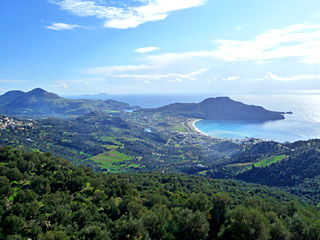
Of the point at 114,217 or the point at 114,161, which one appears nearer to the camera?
the point at 114,217

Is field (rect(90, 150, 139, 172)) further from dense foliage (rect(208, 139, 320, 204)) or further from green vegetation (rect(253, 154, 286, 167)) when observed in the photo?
green vegetation (rect(253, 154, 286, 167))

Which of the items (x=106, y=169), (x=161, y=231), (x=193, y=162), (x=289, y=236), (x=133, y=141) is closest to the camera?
(x=289, y=236)

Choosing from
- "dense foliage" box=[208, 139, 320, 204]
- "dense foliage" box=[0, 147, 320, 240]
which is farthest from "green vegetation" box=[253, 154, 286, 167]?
"dense foliage" box=[0, 147, 320, 240]

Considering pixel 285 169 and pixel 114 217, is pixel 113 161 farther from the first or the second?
pixel 114 217

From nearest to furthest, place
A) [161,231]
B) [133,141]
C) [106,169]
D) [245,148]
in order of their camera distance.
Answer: [161,231] → [106,169] → [245,148] → [133,141]

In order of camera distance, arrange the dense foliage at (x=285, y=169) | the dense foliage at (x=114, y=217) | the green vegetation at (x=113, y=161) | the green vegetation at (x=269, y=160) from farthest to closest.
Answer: the green vegetation at (x=113, y=161) → the green vegetation at (x=269, y=160) → the dense foliage at (x=285, y=169) → the dense foliage at (x=114, y=217)

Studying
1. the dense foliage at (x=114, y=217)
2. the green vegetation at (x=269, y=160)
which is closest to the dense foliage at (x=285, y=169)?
the green vegetation at (x=269, y=160)

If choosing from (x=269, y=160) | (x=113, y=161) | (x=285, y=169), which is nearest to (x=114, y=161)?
(x=113, y=161)

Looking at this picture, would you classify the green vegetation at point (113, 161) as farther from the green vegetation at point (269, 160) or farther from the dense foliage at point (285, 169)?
the green vegetation at point (269, 160)

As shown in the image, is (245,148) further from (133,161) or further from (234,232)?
(234,232)

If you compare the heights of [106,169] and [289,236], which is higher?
[289,236]

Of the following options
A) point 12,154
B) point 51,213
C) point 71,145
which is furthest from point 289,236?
point 71,145
